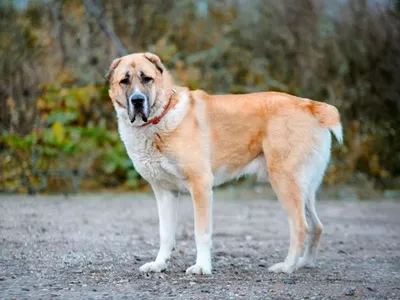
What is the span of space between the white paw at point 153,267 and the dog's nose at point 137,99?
1.28 m

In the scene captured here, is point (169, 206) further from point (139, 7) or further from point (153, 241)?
point (139, 7)

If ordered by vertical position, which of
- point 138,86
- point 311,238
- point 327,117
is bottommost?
point 311,238

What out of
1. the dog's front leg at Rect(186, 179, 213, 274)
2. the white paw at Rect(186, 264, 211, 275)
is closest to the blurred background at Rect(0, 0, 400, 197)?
the dog's front leg at Rect(186, 179, 213, 274)

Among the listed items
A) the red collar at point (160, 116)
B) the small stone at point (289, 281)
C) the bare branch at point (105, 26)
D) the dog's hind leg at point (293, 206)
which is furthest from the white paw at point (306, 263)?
the bare branch at point (105, 26)

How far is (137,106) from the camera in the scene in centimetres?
584

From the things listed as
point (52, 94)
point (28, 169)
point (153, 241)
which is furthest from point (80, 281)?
point (52, 94)

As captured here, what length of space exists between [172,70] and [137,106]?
8.44m

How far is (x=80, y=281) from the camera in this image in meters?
5.34

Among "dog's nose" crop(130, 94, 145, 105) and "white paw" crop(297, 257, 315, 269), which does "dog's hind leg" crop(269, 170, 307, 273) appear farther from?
"dog's nose" crop(130, 94, 145, 105)

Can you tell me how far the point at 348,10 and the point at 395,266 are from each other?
26.7 ft

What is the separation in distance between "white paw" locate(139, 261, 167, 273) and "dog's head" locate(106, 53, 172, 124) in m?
1.14

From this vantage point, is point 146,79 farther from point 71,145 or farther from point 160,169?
point 71,145

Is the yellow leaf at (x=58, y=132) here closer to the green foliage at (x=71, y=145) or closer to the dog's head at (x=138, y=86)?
the green foliage at (x=71, y=145)

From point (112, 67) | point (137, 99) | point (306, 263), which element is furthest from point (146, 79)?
point (306, 263)
